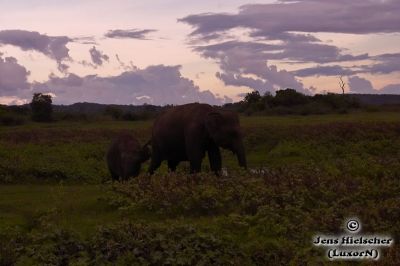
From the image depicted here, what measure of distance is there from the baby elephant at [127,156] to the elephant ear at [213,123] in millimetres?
2844

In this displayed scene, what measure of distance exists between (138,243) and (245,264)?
1854 millimetres

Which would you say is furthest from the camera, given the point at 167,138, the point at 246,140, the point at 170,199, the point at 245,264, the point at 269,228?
the point at 246,140

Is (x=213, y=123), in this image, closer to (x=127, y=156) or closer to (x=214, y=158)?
(x=214, y=158)

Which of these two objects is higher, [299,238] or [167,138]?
[167,138]

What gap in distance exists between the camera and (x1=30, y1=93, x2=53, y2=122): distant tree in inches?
2261

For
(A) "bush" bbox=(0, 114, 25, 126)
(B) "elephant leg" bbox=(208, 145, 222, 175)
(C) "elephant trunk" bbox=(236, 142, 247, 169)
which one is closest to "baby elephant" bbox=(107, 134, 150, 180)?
(B) "elephant leg" bbox=(208, 145, 222, 175)

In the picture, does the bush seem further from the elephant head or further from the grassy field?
the elephant head

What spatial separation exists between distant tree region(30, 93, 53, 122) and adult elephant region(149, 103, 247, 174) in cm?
3978

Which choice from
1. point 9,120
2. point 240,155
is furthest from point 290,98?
point 240,155

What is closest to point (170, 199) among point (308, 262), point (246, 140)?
point (308, 262)

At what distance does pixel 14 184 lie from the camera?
21.5m

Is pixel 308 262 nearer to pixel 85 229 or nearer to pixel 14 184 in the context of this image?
pixel 85 229

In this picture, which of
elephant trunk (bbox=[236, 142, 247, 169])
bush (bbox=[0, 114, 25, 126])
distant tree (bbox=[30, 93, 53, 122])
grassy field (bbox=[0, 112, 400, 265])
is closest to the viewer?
grassy field (bbox=[0, 112, 400, 265])

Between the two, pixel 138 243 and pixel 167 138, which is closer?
pixel 138 243
